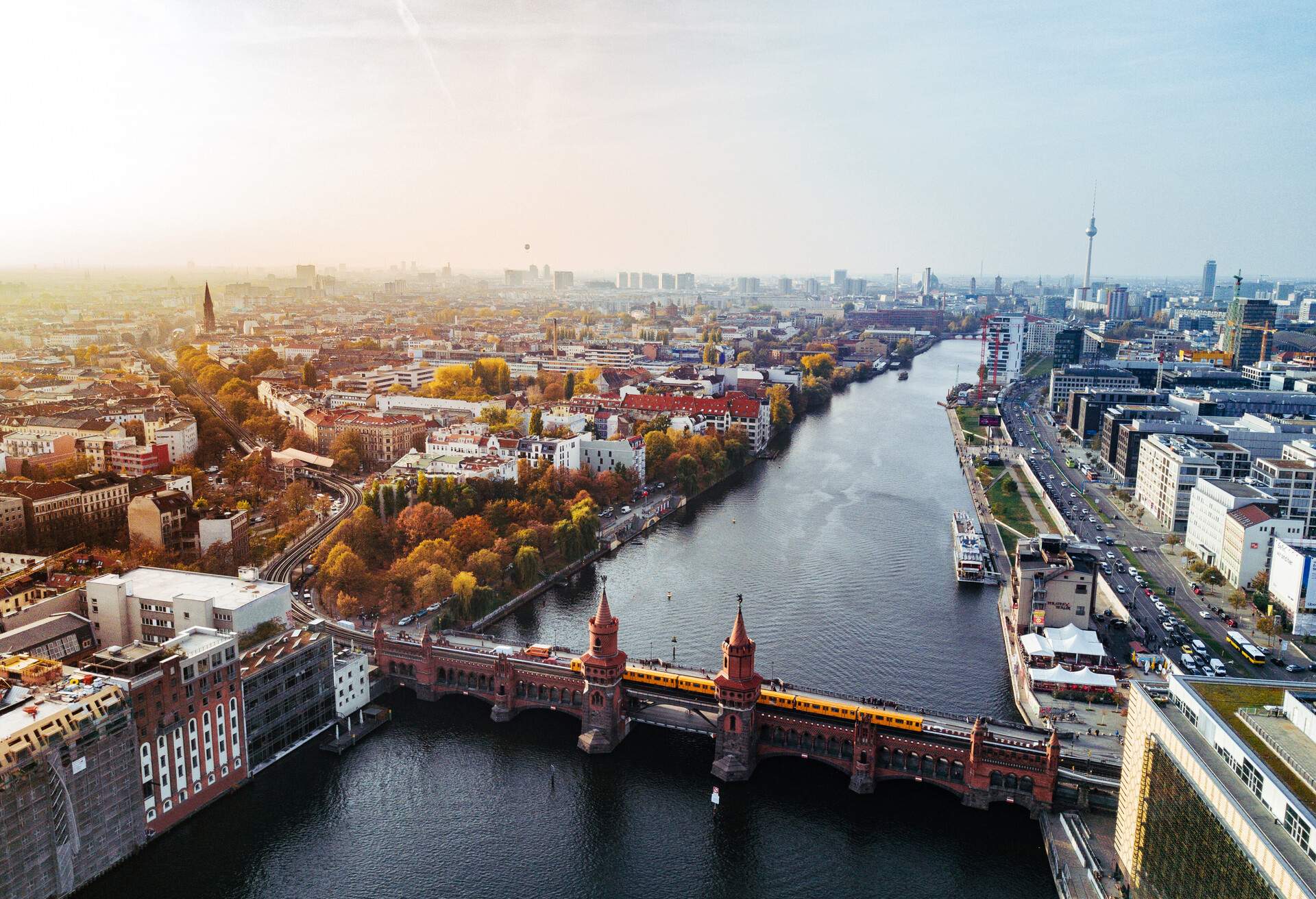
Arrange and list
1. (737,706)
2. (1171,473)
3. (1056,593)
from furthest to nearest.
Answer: (1171,473)
(1056,593)
(737,706)

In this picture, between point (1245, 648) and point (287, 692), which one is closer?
point (287, 692)

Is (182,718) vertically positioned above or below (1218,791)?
below

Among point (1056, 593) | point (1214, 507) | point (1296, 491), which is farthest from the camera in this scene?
point (1296, 491)

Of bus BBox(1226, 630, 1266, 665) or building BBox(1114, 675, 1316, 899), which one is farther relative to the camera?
bus BBox(1226, 630, 1266, 665)

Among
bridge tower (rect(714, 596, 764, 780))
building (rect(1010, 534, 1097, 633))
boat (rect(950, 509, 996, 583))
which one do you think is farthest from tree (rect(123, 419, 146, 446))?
building (rect(1010, 534, 1097, 633))

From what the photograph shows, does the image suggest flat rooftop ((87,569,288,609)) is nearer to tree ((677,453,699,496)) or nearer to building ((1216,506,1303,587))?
tree ((677,453,699,496))

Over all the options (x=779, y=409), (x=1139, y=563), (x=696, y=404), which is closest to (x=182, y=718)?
(x=1139, y=563)

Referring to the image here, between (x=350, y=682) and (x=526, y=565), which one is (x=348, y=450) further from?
(x=350, y=682)

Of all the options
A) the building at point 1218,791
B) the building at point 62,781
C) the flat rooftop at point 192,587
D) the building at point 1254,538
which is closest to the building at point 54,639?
the flat rooftop at point 192,587
